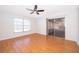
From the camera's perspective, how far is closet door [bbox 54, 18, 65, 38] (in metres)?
1.55

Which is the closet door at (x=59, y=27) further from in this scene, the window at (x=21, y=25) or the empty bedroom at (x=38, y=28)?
the window at (x=21, y=25)

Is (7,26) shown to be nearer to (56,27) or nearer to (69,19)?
(56,27)

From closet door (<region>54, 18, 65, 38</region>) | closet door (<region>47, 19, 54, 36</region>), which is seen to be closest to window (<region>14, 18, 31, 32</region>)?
closet door (<region>47, 19, 54, 36</region>)

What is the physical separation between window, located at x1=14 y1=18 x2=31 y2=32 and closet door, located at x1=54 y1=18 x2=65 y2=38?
1.83 ft

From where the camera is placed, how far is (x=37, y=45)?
60.5 inches

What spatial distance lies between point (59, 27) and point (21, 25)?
Answer: 77cm

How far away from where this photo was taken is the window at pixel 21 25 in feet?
5.01

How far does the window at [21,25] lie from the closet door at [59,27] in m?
0.56

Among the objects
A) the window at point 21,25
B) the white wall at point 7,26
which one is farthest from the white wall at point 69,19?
the white wall at point 7,26

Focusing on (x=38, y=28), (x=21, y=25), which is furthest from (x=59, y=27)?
(x=21, y=25)

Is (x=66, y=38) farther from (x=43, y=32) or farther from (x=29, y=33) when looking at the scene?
(x=29, y=33)

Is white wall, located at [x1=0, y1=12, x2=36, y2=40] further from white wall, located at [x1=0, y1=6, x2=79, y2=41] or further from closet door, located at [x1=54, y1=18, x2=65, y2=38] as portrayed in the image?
closet door, located at [x1=54, y1=18, x2=65, y2=38]

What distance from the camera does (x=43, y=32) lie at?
1674 mm
